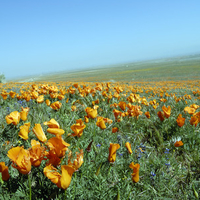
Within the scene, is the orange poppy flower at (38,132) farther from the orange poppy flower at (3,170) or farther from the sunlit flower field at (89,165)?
the orange poppy flower at (3,170)

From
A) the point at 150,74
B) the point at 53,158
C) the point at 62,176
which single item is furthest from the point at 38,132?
the point at 150,74

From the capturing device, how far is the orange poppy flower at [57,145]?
0.91 meters

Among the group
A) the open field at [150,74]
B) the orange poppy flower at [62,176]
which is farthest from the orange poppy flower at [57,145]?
the open field at [150,74]

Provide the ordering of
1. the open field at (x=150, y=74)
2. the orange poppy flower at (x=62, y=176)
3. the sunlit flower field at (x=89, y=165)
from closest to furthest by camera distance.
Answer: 1. the orange poppy flower at (x=62, y=176)
2. the sunlit flower field at (x=89, y=165)
3. the open field at (x=150, y=74)

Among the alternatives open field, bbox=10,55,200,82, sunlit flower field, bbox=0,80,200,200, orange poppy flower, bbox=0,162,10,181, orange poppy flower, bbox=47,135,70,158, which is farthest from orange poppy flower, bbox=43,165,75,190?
open field, bbox=10,55,200,82

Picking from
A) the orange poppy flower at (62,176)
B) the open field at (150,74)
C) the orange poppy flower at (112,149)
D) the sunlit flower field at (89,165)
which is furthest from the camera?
the open field at (150,74)

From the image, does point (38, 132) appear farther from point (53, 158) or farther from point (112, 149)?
point (112, 149)

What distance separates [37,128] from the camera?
3.70 feet

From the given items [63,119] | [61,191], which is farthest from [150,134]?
[61,191]

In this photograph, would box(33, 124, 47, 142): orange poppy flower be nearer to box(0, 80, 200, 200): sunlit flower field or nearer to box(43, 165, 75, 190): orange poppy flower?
box(0, 80, 200, 200): sunlit flower field

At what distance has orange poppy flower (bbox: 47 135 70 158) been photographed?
91 centimetres

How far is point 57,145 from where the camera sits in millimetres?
936

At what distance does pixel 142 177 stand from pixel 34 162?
103cm

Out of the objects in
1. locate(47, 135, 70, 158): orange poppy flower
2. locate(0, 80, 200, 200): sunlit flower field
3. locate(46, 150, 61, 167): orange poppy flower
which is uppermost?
locate(47, 135, 70, 158): orange poppy flower
